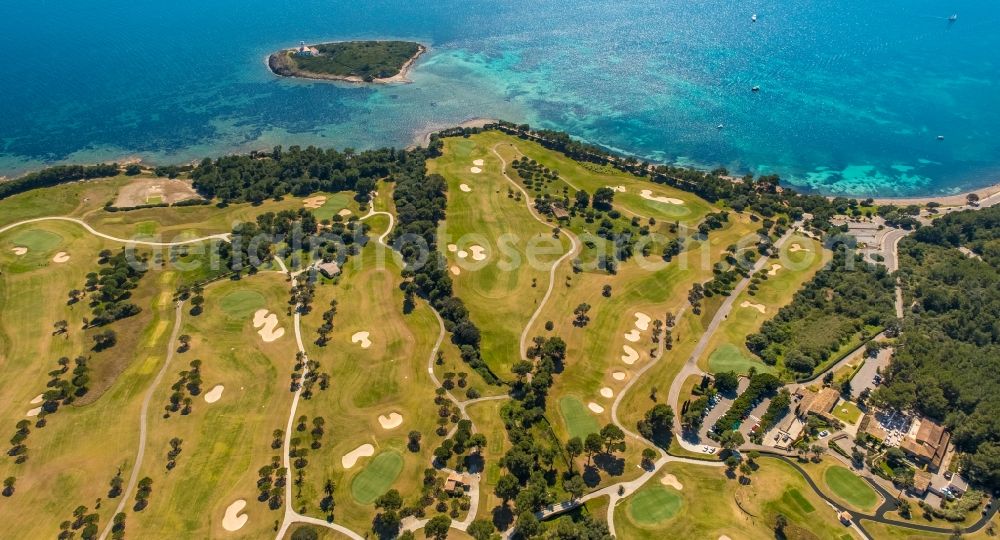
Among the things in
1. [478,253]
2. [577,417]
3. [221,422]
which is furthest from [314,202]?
[577,417]

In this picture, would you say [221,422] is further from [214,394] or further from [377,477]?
[377,477]

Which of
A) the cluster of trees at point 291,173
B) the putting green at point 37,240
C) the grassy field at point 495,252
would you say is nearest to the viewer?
the grassy field at point 495,252

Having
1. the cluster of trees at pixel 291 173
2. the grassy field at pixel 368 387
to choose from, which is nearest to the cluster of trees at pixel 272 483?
the grassy field at pixel 368 387

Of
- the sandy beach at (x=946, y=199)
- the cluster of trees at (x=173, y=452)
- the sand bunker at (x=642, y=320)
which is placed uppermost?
the sandy beach at (x=946, y=199)

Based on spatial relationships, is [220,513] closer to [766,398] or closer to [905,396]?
[766,398]

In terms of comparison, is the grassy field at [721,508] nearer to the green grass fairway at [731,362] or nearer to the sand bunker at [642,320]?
the green grass fairway at [731,362]

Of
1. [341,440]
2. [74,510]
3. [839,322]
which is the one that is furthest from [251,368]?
[839,322]

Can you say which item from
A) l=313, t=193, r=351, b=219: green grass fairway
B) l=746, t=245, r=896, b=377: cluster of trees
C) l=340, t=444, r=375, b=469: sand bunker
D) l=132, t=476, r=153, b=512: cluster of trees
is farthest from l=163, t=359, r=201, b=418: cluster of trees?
l=746, t=245, r=896, b=377: cluster of trees

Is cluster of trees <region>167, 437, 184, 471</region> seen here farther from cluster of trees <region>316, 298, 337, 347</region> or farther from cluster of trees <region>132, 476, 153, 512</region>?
cluster of trees <region>316, 298, 337, 347</region>
